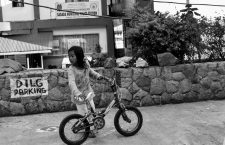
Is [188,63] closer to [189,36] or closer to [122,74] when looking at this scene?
[189,36]

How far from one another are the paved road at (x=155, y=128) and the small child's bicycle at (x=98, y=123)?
153 mm

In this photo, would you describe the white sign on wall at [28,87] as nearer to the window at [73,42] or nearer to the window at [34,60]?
the window at [34,60]

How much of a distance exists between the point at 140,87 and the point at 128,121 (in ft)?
8.07

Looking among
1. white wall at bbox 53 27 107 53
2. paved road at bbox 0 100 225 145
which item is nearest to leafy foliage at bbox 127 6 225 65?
paved road at bbox 0 100 225 145

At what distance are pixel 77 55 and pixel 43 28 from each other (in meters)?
16.9

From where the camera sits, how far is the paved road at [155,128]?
17.3ft

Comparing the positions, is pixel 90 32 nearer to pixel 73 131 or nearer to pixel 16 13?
pixel 16 13

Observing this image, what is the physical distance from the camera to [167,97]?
790 cm

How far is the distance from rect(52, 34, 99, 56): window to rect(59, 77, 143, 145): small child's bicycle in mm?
16694

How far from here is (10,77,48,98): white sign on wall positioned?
7.41 metres

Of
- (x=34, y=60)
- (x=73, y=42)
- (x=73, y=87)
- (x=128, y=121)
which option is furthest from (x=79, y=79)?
(x=73, y=42)

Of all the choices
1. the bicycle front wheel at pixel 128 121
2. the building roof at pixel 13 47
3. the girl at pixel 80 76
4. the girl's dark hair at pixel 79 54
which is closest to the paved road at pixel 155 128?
the bicycle front wheel at pixel 128 121

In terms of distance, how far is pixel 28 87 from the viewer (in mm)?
7473

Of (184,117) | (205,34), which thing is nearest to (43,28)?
(205,34)
